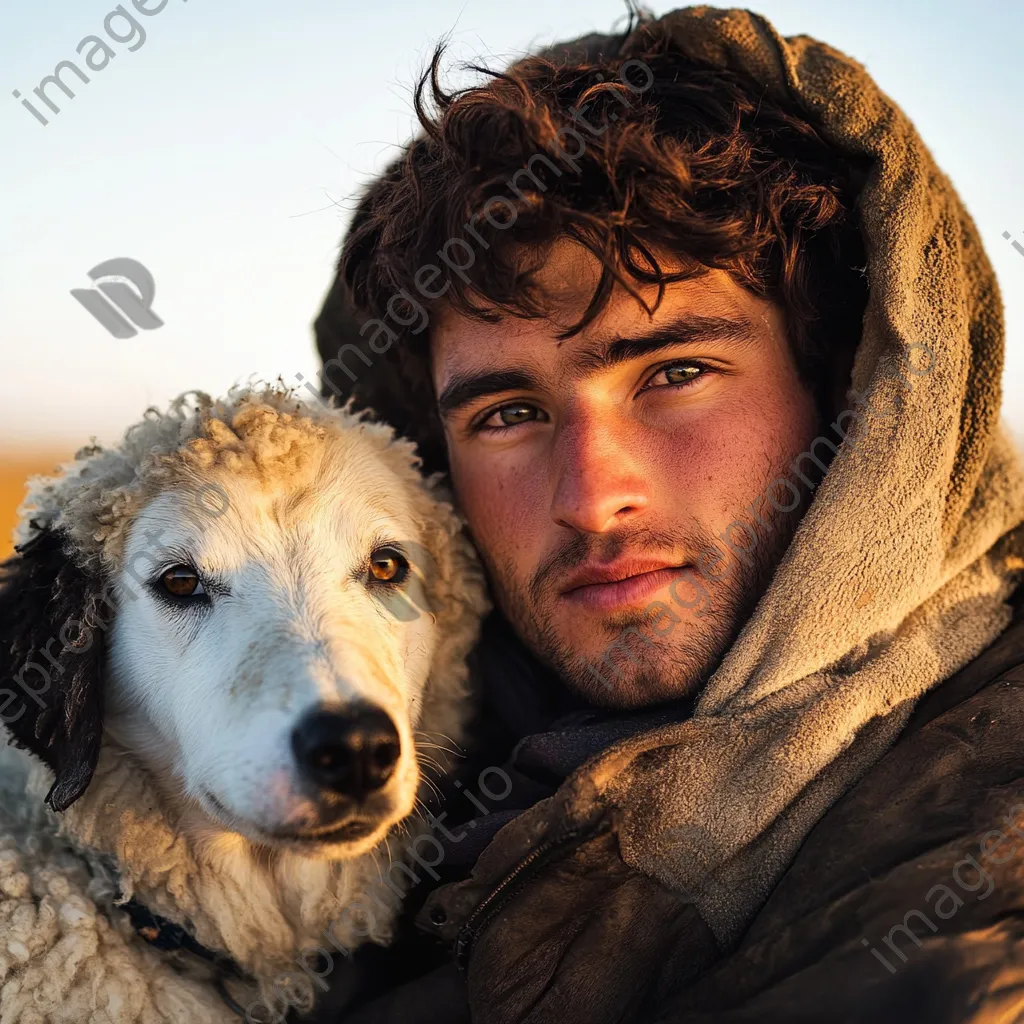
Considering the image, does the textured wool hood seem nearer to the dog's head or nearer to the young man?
the young man

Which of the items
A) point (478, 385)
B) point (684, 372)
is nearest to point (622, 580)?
point (684, 372)

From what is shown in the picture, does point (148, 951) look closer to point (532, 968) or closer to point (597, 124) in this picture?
point (532, 968)

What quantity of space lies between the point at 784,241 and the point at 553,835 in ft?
5.28

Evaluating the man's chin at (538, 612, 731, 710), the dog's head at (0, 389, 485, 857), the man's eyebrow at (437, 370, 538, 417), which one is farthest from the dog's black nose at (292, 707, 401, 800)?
the man's eyebrow at (437, 370, 538, 417)

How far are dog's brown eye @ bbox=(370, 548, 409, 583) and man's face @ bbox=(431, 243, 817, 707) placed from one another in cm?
35

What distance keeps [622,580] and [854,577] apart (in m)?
0.57

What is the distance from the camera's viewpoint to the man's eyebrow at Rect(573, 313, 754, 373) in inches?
96.5

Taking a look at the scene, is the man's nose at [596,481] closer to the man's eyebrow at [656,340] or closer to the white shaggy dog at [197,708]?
the man's eyebrow at [656,340]

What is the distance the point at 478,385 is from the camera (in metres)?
2.69

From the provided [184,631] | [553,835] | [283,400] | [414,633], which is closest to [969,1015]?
[553,835]

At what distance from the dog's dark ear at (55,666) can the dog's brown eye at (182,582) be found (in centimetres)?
19

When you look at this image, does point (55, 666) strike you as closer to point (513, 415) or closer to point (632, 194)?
point (513, 415)

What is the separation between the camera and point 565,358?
2514 millimetres

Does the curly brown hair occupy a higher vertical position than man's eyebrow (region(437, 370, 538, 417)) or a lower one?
higher
